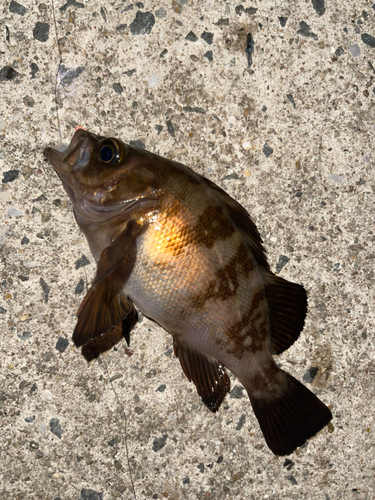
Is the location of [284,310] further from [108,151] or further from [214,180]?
[108,151]

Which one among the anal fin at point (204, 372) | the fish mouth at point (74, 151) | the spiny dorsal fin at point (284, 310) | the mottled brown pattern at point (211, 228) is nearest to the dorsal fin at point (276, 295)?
the spiny dorsal fin at point (284, 310)

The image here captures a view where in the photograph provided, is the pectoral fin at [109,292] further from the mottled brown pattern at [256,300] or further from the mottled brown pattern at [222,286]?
the mottled brown pattern at [256,300]

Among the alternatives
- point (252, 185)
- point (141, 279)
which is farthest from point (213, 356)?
point (252, 185)

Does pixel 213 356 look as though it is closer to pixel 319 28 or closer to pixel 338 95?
pixel 338 95

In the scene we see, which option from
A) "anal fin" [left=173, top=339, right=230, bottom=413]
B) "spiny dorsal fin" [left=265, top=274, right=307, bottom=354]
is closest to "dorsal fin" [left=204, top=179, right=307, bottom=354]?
"spiny dorsal fin" [left=265, top=274, right=307, bottom=354]

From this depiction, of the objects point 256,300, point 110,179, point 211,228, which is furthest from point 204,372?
point 110,179

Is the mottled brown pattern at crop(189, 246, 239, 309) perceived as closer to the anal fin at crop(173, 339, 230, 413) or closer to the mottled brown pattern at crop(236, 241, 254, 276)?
the mottled brown pattern at crop(236, 241, 254, 276)
